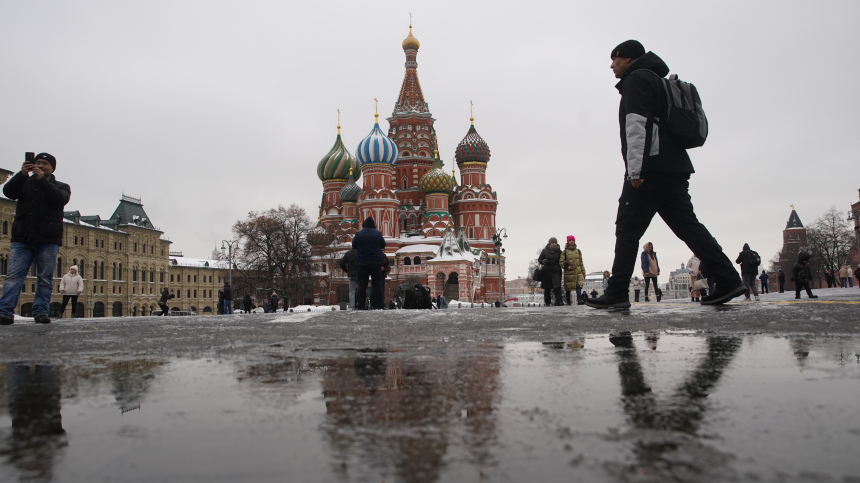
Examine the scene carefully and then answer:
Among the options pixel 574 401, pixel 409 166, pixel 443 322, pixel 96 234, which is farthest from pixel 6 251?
pixel 574 401

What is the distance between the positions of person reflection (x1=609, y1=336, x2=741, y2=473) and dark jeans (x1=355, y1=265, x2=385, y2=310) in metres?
7.25

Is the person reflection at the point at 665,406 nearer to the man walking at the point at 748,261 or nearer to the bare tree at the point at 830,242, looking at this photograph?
the man walking at the point at 748,261

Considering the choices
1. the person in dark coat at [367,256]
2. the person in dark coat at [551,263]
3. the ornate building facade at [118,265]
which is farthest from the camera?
the ornate building facade at [118,265]

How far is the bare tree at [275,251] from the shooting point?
1651 inches

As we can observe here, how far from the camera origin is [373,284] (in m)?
9.81

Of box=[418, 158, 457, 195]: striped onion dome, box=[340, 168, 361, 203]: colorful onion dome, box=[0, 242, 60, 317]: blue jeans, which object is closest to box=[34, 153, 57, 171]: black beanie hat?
box=[0, 242, 60, 317]: blue jeans

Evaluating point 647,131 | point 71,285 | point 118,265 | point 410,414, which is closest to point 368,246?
point 647,131

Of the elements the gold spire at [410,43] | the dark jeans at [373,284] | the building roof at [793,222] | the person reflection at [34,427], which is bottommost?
the person reflection at [34,427]

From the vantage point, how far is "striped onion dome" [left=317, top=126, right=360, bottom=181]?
6191 cm

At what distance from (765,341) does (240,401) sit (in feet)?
7.51

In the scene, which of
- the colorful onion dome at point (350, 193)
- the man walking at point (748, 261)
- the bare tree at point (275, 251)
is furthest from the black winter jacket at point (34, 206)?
the colorful onion dome at point (350, 193)

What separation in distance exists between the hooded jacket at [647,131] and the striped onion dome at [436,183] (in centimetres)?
5163

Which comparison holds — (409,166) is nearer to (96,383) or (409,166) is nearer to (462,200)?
(462,200)

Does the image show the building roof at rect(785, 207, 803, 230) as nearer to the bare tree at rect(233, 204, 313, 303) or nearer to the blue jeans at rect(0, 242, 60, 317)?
the bare tree at rect(233, 204, 313, 303)
